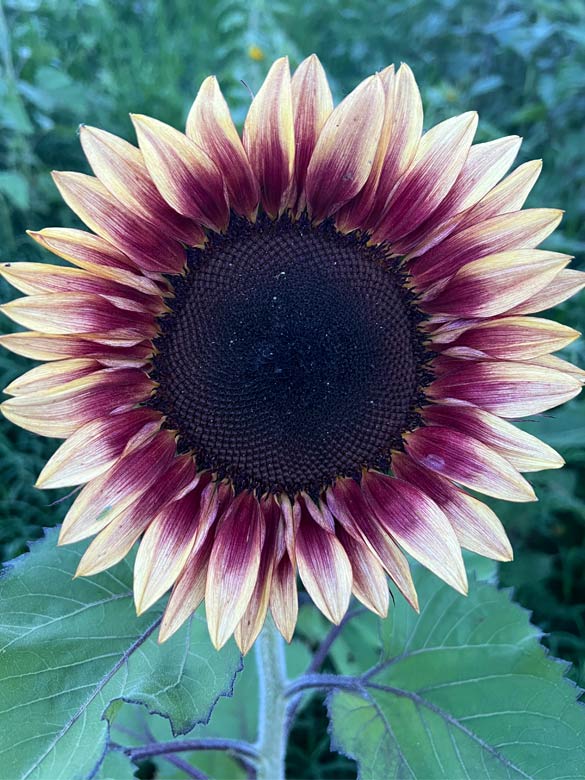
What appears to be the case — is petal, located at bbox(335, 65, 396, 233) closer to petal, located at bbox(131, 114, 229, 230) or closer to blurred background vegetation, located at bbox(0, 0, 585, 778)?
petal, located at bbox(131, 114, 229, 230)

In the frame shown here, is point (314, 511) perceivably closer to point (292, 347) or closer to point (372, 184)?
point (292, 347)

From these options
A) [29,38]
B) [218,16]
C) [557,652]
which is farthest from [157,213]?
[218,16]

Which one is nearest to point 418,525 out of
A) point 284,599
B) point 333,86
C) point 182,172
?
point 284,599

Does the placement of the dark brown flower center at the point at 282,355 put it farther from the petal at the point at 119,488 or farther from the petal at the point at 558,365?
the petal at the point at 558,365

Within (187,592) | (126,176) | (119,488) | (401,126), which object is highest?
(401,126)

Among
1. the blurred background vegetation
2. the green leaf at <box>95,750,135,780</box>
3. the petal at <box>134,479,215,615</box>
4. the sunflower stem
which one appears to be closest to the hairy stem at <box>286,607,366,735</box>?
the sunflower stem
